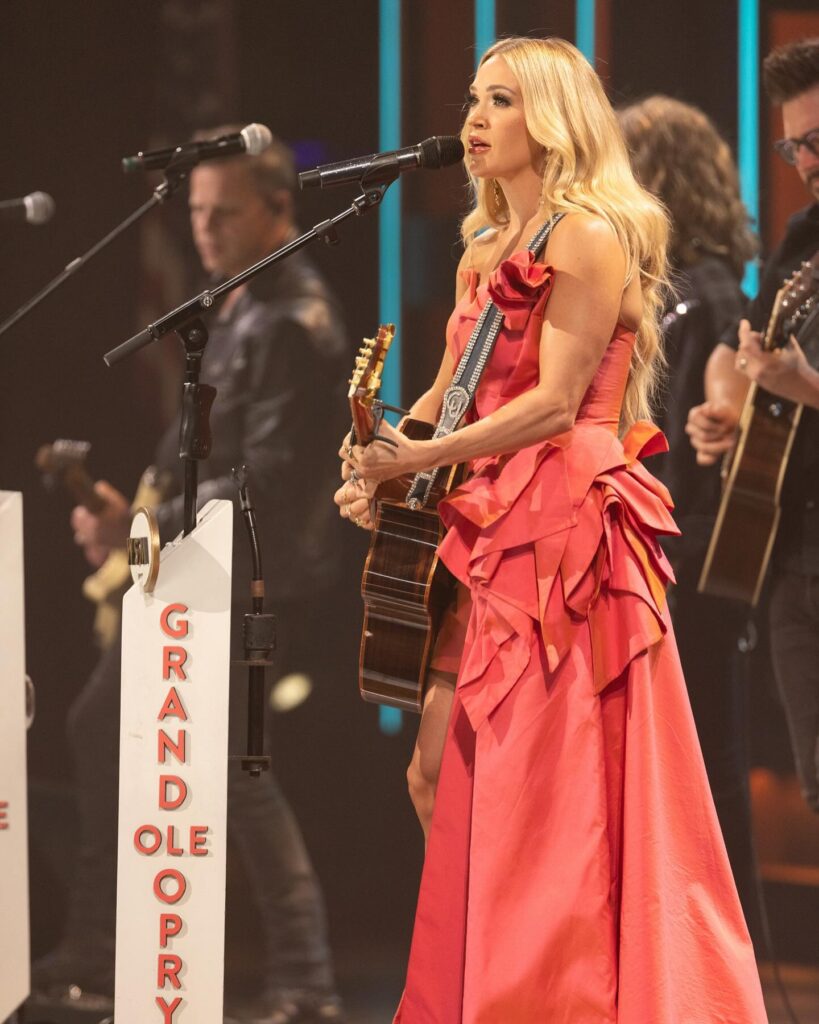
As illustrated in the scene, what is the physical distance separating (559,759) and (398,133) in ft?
6.47

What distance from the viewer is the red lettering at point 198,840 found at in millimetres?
2709

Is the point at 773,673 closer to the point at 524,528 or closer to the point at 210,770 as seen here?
the point at 524,528

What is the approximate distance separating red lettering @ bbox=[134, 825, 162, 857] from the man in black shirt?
44.5 inches

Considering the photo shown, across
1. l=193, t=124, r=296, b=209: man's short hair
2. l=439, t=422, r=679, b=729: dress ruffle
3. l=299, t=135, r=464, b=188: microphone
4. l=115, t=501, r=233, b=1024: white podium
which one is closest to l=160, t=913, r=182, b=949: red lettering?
l=115, t=501, r=233, b=1024: white podium

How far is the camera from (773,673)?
3.62 meters

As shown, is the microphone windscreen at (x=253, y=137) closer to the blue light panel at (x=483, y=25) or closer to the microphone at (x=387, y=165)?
the microphone at (x=387, y=165)

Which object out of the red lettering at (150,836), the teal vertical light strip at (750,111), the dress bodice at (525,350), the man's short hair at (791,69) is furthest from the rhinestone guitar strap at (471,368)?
the man's short hair at (791,69)

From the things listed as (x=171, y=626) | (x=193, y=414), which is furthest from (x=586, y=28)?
(x=171, y=626)

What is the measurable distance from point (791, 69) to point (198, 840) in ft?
7.99

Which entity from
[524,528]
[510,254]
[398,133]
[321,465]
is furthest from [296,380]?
[524,528]

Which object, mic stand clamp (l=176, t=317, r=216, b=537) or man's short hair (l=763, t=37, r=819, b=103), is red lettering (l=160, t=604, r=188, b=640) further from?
man's short hair (l=763, t=37, r=819, b=103)

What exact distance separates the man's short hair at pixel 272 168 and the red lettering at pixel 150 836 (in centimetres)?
187

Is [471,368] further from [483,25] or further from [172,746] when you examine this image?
[483,25]

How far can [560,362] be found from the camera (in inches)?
98.9
